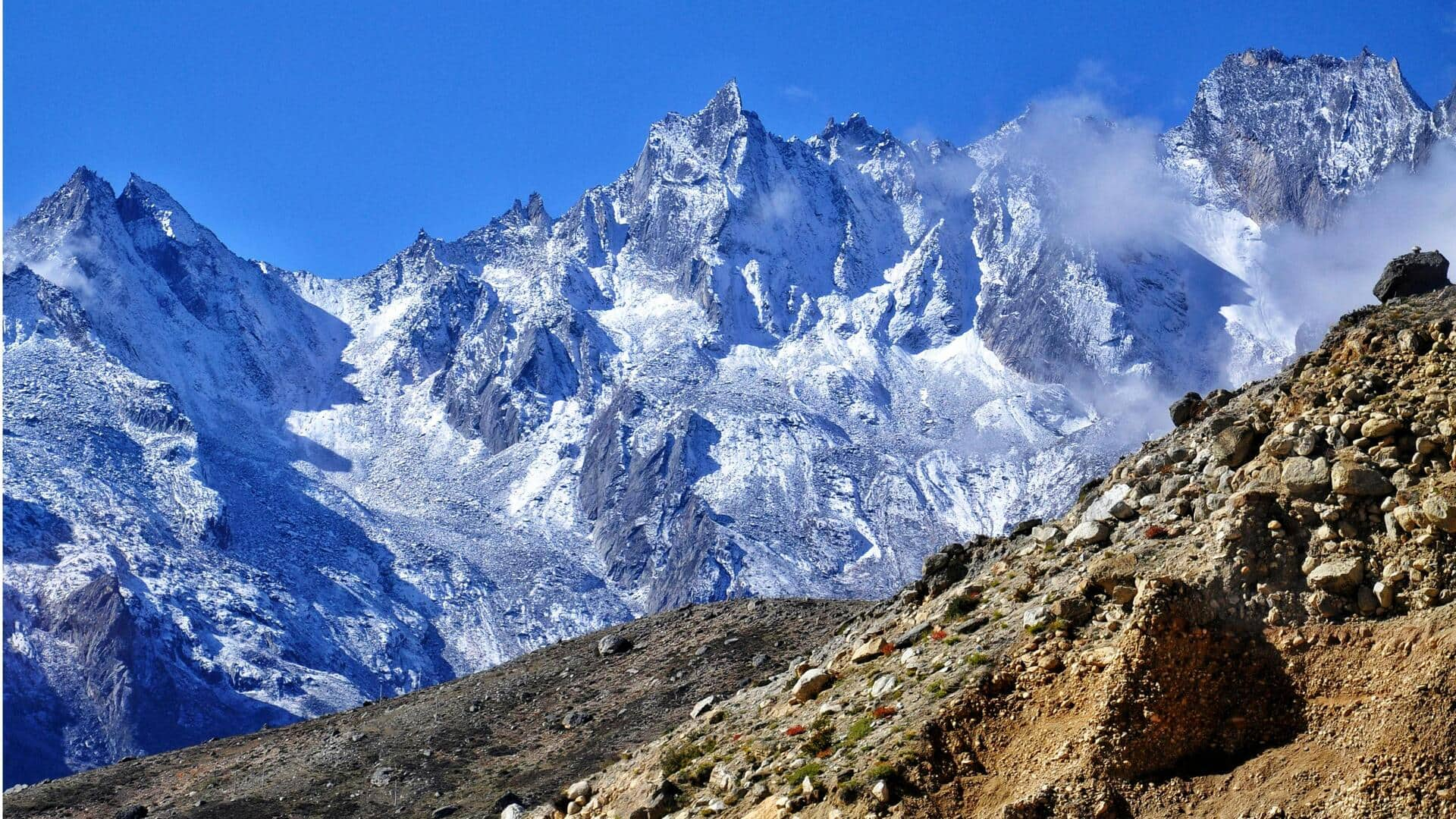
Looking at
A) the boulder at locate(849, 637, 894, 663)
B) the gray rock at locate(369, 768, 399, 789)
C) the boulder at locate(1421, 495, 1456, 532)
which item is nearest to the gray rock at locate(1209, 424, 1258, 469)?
the boulder at locate(1421, 495, 1456, 532)

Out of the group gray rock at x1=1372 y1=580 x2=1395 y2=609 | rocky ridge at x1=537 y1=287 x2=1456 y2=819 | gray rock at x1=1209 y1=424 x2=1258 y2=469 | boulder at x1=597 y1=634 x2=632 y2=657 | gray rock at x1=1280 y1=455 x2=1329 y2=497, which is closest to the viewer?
rocky ridge at x1=537 y1=287 x2=1456 y2=819

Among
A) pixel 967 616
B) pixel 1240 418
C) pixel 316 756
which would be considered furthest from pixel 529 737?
pixel 1240 418

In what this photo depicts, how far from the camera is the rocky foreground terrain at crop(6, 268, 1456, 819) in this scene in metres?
16.5

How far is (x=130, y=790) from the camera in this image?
168 ft

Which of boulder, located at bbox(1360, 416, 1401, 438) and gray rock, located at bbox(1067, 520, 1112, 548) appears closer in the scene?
boulder, located at bbox(1360, 416, 1401, 438)

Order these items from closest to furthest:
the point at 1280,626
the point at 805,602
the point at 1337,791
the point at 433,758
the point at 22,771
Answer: the point at 1337,791 < the point at 1280,626 < the point at 433,758 < the point at 805,602 < the point at 22,771

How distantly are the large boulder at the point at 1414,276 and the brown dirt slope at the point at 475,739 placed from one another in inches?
917

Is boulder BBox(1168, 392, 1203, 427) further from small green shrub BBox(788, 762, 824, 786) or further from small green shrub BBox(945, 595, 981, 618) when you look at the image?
small green shrub BBox(788, 762, 824, 786)

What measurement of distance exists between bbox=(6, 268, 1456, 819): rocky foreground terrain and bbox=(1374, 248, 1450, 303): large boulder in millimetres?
3778

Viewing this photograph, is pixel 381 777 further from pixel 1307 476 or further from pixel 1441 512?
pixel 1441 512

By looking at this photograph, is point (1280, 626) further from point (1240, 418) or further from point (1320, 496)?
point (1240, 418)

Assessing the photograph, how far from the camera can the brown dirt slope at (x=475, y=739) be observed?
46500mm

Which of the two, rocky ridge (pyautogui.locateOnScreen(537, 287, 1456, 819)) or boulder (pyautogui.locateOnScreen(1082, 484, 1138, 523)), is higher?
boulder (pyautogui.locateOnScreen(1082, 484, 1138, 523))

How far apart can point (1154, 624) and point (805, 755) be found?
18.4 feet
